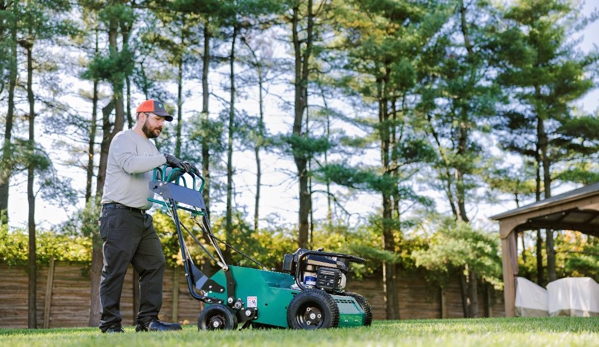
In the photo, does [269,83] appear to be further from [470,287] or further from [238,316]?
[238,316]

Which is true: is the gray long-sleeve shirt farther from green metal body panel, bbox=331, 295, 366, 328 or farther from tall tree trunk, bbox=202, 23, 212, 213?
tall tree trunk, bbox=202, 23, 212, 213

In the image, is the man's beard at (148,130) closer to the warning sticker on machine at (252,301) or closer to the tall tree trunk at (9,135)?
the warning sticker on machine at (252,301)

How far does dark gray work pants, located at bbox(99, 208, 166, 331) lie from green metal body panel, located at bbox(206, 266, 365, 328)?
47 centimetres

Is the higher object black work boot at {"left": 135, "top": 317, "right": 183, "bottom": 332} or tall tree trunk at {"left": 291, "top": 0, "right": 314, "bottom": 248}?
tall tree trunk at {"left": 291, "top": 0, "right": 314, "bottom": 248}

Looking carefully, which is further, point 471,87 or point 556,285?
point 471,87

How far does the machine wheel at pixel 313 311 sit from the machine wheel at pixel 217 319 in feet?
1.33

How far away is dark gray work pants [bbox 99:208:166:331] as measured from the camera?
15.3ft

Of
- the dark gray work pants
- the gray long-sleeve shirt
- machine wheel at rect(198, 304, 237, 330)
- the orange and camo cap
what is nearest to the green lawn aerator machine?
machine wheel at rect(198, 304, 237, 330)

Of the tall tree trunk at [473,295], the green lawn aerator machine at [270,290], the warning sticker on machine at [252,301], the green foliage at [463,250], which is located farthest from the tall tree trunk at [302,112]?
the warning sticker on machine at [252,301]

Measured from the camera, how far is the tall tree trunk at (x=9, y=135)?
12.2 metres

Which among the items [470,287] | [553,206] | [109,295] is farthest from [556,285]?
[109,295]

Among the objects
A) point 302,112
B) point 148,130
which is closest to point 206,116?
point 302,112

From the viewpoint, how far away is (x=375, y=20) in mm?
16406

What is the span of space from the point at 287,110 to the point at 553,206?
344 inches
